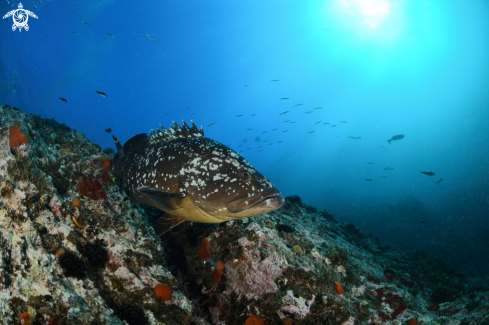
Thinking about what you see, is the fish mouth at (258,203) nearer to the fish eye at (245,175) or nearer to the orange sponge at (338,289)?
the fish eye at (245,175)

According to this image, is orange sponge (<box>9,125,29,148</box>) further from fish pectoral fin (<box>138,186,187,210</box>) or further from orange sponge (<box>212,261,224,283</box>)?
orange sponge (<box>212,261,224,283</box>)

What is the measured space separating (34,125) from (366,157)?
166 metres

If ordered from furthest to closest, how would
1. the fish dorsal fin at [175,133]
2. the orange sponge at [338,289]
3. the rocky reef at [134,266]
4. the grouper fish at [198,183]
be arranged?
the fish dorsal fin at [175,133] < the orange sponge at [338,289] < the grouper fish at [198,183] < the rocky reef at [134,266]

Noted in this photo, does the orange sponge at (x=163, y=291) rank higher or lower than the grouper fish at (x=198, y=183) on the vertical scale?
lower

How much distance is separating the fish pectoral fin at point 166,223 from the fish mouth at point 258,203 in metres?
1.38

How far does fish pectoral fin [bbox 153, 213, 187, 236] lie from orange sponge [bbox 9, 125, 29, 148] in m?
2.38

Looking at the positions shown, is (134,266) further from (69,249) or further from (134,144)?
(134,144)

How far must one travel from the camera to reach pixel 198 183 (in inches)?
154

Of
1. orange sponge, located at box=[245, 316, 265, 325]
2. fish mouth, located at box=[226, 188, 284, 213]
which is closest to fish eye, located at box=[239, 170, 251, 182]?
fish mouth, located at box=[226, 188, 284, 213]

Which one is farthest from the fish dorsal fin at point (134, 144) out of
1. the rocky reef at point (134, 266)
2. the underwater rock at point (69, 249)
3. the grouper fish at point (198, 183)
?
the underwater rock at point (69, 249)

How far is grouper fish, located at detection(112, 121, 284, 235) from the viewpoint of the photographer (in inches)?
140

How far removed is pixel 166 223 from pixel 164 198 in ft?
2.76

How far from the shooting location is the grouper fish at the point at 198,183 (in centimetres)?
357

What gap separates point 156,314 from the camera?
2.86 meters
